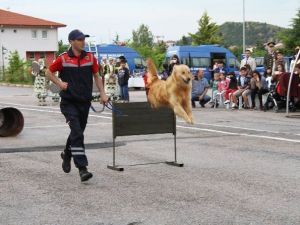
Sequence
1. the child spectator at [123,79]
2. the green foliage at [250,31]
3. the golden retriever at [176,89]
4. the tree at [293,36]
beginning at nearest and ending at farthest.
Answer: the golden retriever at [176,89] < the child spectator at [123,79] < the tree at [293,36] < the green foliage at [250,31]

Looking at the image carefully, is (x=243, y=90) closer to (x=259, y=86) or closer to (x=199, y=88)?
(x=259, y=86)

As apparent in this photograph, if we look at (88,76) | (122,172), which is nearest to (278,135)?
(122,172)

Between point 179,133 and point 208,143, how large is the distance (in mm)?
2225

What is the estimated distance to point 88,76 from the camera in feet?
30.1

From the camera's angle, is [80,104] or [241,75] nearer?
[80,104]

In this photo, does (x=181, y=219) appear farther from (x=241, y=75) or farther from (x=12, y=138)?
(x=241, y=75)

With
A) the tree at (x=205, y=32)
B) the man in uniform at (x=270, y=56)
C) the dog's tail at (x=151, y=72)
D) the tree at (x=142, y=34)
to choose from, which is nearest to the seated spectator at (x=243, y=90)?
the man in uniform at (x=270, y=56)

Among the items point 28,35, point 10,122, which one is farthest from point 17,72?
point 10,122

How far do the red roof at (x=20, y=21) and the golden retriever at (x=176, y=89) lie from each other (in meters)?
83.4

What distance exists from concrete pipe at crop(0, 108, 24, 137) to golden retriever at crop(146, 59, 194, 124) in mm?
6174

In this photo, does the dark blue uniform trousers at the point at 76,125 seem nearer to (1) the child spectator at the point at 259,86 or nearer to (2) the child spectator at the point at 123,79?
(1) the child spectator at the point at 259,86

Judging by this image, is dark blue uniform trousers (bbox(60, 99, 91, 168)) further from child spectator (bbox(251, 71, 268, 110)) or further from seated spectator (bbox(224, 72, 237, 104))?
seated spectator (bbox(224, 72, 237, 104))

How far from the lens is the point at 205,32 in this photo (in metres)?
77.2

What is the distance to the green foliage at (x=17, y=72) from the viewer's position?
55.2 metres
